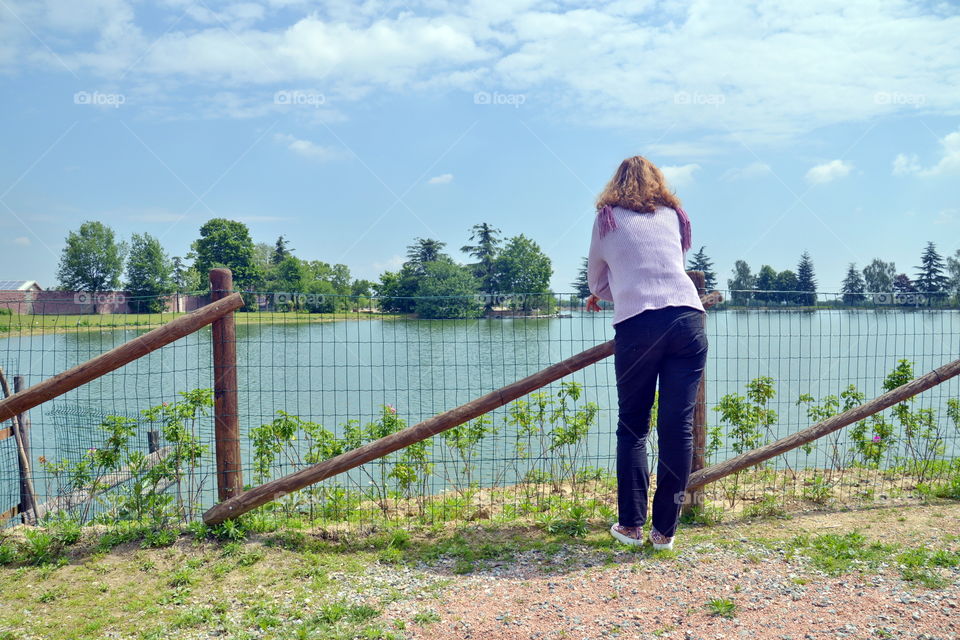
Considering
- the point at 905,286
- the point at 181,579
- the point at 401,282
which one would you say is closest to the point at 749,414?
the point at 181,579

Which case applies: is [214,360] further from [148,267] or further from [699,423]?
[148,267]

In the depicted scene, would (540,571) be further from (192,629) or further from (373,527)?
(192,629)

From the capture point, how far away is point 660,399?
4.33m

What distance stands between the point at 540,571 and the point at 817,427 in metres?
2.67

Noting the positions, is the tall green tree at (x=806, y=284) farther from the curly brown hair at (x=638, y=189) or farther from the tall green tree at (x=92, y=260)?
the tall green tree at (x=92, y=260)

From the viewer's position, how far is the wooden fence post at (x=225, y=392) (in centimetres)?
476

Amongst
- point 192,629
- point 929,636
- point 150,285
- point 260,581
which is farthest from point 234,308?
point 150,285

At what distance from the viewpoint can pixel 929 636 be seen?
3137mm

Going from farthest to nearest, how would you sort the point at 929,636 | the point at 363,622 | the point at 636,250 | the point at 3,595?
the point at 636,250 → the point at 3,595 → the point at 363,622 → the point at 929,636
